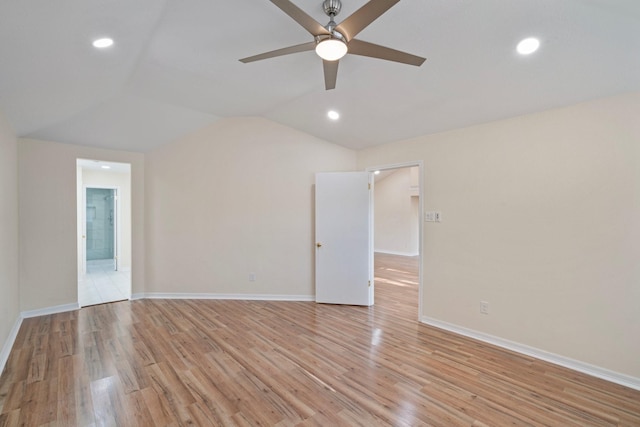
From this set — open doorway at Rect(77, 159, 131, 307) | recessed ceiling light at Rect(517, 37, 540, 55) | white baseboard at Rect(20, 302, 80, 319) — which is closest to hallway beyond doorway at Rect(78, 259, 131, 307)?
open doorway at Rect(77, 159, 131, 307)

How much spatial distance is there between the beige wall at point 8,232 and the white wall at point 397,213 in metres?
8.50

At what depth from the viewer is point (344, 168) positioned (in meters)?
4.67

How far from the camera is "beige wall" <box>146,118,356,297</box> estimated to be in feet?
14.9

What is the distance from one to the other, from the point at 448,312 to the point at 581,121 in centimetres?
234

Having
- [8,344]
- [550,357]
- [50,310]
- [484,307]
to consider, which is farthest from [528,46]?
[50,310]

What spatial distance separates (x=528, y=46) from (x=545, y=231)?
1.68 m

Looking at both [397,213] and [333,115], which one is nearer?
[333,115]

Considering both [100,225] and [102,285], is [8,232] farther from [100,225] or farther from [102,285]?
[100,225]

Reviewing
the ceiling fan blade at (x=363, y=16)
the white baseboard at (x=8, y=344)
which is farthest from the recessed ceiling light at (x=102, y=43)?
the white baseboard at (x=8, y=344)

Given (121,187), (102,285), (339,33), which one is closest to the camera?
(339,33)

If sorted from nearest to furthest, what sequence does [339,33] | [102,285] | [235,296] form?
[339,33] → [235,296] → [102,285]

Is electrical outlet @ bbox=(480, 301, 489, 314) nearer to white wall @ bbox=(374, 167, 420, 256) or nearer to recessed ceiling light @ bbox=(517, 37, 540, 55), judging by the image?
recessed ceiling light @ bbox=(517, 37, 540, 55)

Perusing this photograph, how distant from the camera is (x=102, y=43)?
7.12ft

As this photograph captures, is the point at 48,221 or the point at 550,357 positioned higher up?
the point at 48,221
